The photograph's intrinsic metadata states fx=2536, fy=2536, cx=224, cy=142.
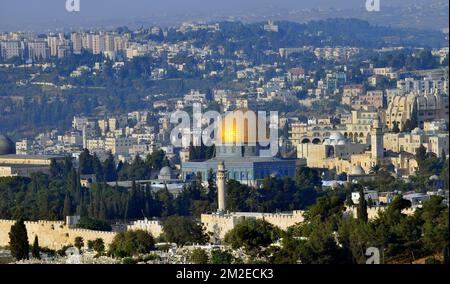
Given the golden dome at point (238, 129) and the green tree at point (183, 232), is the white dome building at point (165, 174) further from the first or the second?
the green tree at point (183, 232)

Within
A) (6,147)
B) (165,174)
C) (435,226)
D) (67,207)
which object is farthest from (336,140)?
(435,226)

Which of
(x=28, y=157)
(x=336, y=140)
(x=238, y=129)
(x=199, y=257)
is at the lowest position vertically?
(x=28, y=157)

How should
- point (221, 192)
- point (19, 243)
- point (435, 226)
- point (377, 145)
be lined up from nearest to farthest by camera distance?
point (435, 226)
point (19, 243)
point (221, 192)
point (377, 145)

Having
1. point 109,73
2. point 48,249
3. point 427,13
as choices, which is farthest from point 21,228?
point 109,73

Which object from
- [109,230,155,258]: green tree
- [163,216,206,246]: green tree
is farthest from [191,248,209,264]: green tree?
[163,216,206,246]: green tree

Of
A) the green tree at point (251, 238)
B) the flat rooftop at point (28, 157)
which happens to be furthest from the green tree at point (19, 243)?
the flat rooftop at point (28, 157)

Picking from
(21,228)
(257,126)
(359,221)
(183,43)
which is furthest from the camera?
(183,43)

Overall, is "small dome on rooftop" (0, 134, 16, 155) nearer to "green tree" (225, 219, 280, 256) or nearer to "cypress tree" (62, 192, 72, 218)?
"cypress tree" (62, 192, 72, 218)

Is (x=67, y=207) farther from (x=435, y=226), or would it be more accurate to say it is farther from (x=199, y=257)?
(x=435, y=226)
